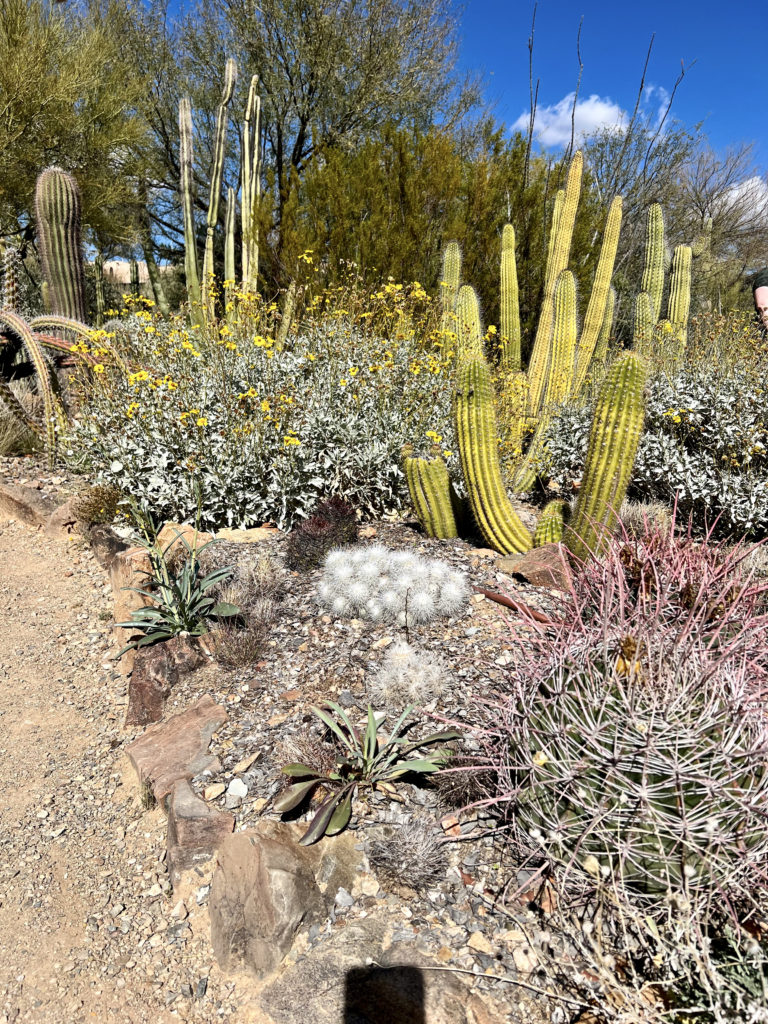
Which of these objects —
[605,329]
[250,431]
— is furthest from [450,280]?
[250,431]

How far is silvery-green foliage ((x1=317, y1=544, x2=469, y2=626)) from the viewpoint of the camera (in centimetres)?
330

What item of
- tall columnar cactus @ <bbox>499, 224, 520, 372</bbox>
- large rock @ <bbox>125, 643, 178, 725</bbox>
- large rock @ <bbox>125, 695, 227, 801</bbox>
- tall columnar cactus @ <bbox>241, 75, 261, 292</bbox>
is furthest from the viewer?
tall columnar cactus @ <bbox>241, 75, 261, 292</bbox>

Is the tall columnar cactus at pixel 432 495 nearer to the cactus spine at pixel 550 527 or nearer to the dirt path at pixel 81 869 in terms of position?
the cactus spine at pixel 550 527

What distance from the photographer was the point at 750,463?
4.78m

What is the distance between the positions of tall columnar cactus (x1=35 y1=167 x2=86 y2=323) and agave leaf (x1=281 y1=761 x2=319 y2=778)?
23.6 feet

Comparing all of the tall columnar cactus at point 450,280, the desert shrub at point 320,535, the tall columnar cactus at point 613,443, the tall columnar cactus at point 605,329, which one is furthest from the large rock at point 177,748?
the tall columnar cactus at point 605,329

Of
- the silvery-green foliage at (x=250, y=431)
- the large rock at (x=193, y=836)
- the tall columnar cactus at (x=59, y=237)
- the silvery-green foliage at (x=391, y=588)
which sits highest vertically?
the tall columnar cactus at (x=59, y=237)

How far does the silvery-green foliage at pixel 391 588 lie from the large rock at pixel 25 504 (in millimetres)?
3274

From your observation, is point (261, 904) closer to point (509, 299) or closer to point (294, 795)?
point (294, 795)

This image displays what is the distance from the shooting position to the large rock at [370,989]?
65.8 inches

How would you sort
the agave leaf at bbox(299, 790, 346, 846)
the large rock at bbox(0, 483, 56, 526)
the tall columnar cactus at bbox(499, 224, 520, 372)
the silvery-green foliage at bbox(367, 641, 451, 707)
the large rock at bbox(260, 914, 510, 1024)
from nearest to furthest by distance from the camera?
the large rock at bbox(260, 914, 510, 1024)
the agave leaf at bbox(299, 790, 346, 846)
the silvery-green foliage at bbox(367, 641, 451, 707)
the large rock at bbox(0, 483, 56, 526)
the tall columnar cactus at bbox(499, 224, 520, 372)

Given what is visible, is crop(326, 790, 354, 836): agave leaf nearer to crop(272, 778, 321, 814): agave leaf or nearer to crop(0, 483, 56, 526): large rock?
crop(272, 778, 321, 814): agave leaf

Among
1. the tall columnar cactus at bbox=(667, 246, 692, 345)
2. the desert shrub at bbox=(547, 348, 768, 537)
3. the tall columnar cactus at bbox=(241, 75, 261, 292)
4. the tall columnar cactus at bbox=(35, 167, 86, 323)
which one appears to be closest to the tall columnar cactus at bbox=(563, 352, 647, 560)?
the desert shrub at bbox=(547, 348, 768, 537)

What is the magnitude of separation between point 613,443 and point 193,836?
9.36 ft
